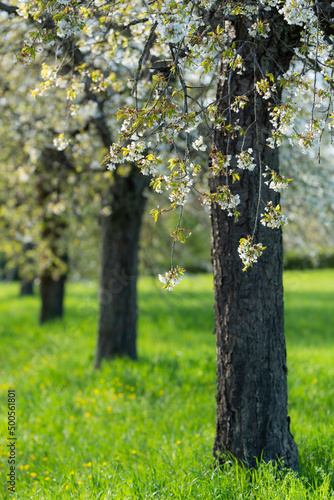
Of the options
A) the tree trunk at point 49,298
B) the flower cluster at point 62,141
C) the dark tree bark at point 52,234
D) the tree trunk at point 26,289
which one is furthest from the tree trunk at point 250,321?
the tree trunk at point 26,289

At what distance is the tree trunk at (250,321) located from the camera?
11.6ft

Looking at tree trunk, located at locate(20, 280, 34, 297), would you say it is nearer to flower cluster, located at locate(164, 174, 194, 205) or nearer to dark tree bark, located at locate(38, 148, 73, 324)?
dark tree bark, located at locate(38, 148, 73, 324)

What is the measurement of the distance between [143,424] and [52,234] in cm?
730

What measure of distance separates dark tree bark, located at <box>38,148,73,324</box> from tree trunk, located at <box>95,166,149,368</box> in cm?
114

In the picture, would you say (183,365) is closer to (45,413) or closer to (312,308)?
(45,413)

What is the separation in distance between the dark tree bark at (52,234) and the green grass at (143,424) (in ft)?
6.91

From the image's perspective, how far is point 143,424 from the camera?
17.6ft

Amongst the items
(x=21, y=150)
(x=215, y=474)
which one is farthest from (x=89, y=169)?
(x=215, y=474)

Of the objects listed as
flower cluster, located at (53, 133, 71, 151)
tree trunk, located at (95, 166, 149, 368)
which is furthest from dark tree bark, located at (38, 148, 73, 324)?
flower cluster, located at (53, 133, 71, 151)

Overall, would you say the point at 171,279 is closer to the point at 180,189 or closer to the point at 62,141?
the point at 180,189

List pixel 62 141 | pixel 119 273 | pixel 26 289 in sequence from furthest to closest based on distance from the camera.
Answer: pixel 26 289 < pixel 119 273 < pixel 62 141

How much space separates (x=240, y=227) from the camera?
3.58 metres

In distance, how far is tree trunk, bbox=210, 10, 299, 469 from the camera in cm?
355

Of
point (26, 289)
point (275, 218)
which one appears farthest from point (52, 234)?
point (26, 289)
